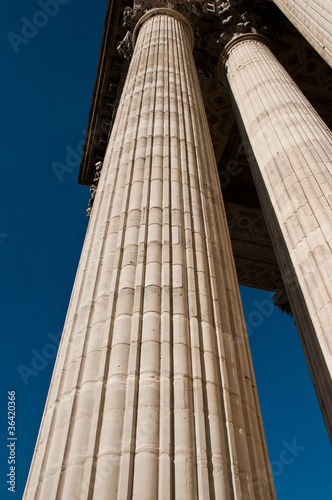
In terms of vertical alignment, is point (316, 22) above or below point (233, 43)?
below

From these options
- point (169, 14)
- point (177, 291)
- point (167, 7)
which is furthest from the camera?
point (167, 7)

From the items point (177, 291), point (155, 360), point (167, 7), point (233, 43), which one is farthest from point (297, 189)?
point (167, 7)

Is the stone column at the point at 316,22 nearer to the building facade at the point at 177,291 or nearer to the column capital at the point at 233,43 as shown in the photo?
the building facade at the point at 177,291

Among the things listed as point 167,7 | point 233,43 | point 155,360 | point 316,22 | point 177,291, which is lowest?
point 155,360

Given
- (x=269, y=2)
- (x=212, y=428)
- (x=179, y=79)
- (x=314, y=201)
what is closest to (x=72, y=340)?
(x=212, y=428)

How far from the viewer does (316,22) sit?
418 inches

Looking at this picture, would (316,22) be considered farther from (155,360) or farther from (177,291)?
(155,360)

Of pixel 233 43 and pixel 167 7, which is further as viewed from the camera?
pixel 233 43

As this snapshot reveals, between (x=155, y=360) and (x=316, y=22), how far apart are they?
9.98 meters

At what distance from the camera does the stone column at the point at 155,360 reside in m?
3.43

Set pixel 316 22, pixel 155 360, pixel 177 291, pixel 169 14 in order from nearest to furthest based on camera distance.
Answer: pixel 155 360
pixel 177 291
pixel 316 22
pixel 169 14

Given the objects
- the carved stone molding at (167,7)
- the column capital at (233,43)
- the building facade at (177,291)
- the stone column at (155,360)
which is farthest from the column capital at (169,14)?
the stone column at (155,360)

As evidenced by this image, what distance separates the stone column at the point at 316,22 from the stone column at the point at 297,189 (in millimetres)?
1099

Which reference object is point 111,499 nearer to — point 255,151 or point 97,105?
point 255,151
